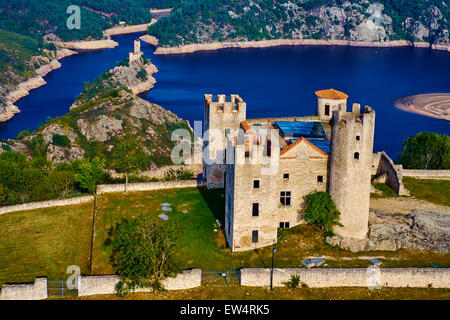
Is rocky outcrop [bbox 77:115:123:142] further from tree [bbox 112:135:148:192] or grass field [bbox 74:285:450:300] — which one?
grass field [bbox 74:285:450:300]

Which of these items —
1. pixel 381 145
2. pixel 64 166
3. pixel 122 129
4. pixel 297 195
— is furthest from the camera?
pixel 381 145

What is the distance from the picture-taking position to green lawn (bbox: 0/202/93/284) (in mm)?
44031

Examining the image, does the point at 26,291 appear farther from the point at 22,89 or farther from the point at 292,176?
the point at 22,89

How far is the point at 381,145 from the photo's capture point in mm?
119125

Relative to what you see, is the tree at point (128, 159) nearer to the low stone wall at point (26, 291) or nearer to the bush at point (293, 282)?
the low stone wall at point (26, 291)

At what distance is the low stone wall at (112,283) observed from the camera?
136 ft

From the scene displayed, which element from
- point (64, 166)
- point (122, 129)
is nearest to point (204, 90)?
point (122, 129)

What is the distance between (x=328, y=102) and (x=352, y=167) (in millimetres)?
12578

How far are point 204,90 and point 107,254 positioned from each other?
12498 cm

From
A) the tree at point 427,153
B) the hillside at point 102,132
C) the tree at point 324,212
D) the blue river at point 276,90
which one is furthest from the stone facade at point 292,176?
the blue river at point 276,90

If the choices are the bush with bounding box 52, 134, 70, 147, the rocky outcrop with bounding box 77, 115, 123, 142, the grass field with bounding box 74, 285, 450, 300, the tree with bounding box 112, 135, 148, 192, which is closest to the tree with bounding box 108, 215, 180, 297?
the grass field with bounding box 74, 285, 450, 300

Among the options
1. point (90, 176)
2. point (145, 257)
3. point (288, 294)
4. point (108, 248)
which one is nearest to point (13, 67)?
point (90, 176)

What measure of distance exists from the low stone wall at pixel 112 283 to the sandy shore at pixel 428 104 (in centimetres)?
11334

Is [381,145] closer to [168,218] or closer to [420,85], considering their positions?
[420,85]
